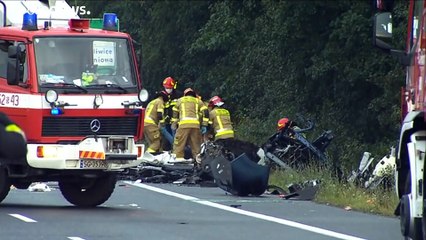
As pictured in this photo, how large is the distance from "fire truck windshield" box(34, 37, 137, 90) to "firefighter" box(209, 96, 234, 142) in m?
9.75

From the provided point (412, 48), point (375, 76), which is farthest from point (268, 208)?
point (375, 76)

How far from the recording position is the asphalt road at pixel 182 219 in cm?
1545

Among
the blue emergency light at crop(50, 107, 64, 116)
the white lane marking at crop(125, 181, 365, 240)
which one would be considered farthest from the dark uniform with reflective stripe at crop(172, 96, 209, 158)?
the blue emergency light at crop(50, 107, 64, 116)

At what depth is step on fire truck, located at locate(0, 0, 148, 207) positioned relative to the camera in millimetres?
18750

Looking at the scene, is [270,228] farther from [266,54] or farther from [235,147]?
[266,54]

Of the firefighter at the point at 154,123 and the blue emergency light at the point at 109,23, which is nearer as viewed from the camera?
the blue emergency light at the point at 109,23

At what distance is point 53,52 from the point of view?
19172 mm

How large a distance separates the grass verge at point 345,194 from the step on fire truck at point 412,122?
5.16m

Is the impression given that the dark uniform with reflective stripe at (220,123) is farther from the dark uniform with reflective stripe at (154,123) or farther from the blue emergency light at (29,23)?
the blue emergency light at (29,23)

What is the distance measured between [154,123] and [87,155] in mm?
12730

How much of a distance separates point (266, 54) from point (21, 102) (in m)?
20.3

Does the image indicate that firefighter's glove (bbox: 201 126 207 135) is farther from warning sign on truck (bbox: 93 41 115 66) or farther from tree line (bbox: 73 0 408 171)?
warning sign on truck (bbox: 93 41 115 66)

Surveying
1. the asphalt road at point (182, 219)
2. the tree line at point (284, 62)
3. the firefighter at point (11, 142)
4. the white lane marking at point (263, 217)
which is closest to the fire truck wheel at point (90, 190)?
the asphalt road at point (182, 219)

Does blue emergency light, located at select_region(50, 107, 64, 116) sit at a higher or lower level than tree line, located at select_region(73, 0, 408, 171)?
lower
